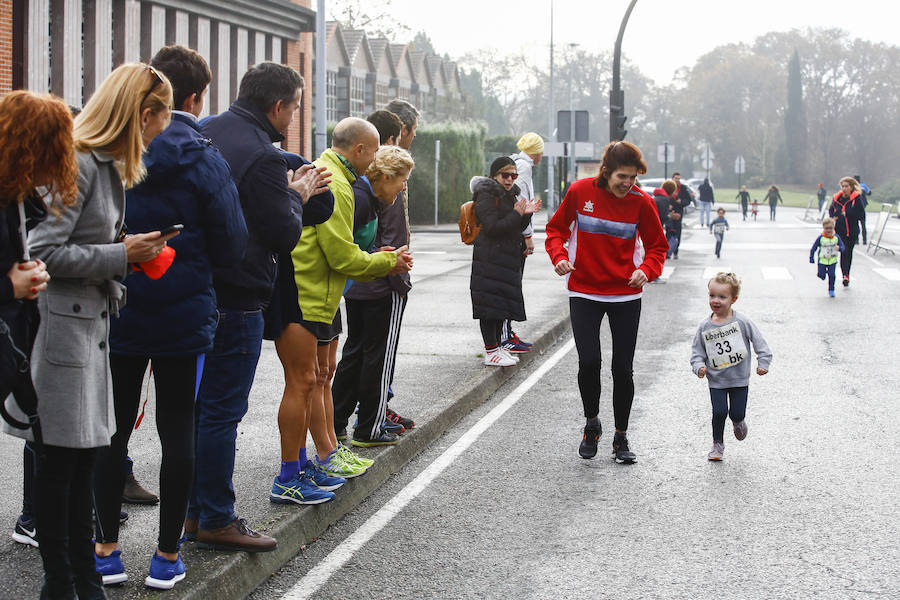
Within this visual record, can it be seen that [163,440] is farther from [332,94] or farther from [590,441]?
[332,94]

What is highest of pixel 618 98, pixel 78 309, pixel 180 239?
pixel 618 98

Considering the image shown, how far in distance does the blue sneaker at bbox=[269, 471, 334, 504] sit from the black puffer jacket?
156 inches

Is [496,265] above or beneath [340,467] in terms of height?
above

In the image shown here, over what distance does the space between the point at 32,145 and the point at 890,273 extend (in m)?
19.0

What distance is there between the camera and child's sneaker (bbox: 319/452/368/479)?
18.1 feet

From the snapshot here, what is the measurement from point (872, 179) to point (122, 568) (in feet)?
354

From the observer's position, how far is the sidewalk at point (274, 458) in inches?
164

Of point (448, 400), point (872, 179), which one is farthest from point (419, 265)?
point (872, 179)

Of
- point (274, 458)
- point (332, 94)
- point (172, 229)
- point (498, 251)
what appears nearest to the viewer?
point (172, 229)

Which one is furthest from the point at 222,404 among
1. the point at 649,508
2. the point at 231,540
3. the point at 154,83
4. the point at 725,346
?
the point at 725,346

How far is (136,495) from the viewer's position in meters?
5.12

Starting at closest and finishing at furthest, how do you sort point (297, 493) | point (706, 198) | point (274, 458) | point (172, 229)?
point (172, 229)
point (297, 493)
point (274, 458)
point (706, 198)

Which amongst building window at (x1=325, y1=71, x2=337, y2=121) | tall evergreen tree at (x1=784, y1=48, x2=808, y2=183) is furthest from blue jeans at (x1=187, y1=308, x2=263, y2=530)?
tall evergreen tree at (x1=784, y1=48, x2=808, y2=183)

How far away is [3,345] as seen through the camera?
10.0ft
